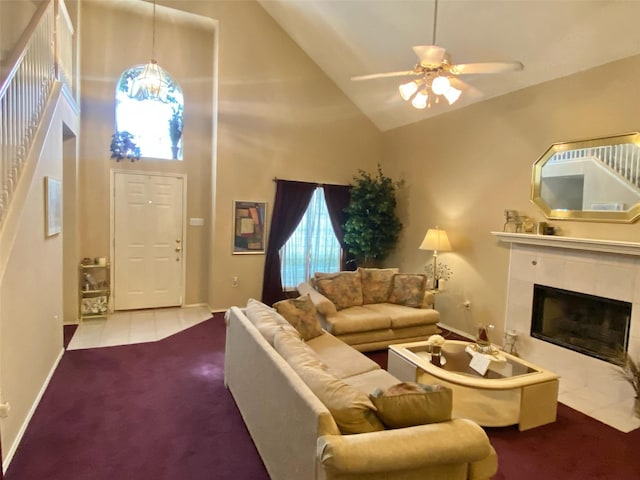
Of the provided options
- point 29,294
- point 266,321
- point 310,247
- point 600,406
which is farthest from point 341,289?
point 29,294

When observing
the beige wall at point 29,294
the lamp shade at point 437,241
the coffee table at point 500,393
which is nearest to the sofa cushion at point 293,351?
the coffee table at point 500,393

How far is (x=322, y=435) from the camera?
172 centimetres

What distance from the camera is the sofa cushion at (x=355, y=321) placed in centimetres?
419

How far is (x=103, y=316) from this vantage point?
17.9 feet

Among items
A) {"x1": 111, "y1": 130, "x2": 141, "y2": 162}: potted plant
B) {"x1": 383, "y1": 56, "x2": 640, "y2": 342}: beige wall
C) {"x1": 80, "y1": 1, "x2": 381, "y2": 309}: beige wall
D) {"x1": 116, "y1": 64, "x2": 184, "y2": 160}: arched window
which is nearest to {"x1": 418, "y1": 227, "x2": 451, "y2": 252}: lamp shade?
{"x1": 383, "y1": 56, "x2": 640, "y2": 342}: beige wall

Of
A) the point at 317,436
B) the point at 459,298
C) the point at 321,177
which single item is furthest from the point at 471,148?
the point at 317,436

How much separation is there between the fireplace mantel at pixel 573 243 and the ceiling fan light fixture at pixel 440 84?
2040mm

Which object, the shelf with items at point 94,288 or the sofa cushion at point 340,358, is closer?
the sofa cushion at point 340,358

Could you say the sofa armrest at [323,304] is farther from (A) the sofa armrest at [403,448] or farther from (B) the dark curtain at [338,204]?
(A) the sofa armrest at [403,448]

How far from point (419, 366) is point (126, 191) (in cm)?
477

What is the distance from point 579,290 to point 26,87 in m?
5.13

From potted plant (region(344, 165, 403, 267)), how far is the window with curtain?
1.24 ft

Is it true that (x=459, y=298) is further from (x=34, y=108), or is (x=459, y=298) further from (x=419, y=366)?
(x=34, y=108)

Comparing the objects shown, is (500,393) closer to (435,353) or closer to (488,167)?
(435,353)
